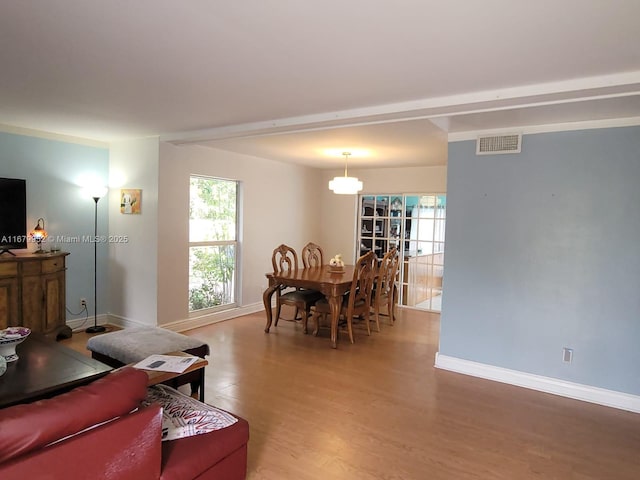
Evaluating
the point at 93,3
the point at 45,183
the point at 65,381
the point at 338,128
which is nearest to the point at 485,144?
the point at 338,128

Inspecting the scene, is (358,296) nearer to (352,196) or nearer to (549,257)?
(549,257)

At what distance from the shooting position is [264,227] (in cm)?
615

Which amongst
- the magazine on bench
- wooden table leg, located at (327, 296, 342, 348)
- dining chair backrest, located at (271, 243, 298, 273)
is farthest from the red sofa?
dining chair backrest, located at (271, 243, 298, 273)

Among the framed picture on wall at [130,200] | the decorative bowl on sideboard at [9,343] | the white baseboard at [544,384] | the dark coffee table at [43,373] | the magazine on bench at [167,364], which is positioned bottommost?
the white baseboard at [544,384]

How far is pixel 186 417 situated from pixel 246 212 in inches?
160

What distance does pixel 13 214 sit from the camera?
13.9ft

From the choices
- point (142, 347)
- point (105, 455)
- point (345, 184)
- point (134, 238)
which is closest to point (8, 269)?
point (134, 238)

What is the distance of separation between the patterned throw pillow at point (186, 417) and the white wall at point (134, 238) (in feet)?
9.10

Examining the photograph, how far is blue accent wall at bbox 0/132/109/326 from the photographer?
14.4 feet

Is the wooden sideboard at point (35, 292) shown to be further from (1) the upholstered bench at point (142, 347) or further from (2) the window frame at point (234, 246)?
(1) the upholstered bench at point (142, 347)

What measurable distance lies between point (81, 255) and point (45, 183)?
93 cm

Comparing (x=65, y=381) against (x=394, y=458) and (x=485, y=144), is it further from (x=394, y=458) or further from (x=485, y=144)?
(x=485, y=144)

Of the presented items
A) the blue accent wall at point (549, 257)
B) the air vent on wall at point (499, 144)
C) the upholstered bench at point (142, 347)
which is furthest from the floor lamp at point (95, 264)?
the air vent on wall at point (499, 144)

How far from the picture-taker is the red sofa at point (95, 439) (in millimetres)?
1175
